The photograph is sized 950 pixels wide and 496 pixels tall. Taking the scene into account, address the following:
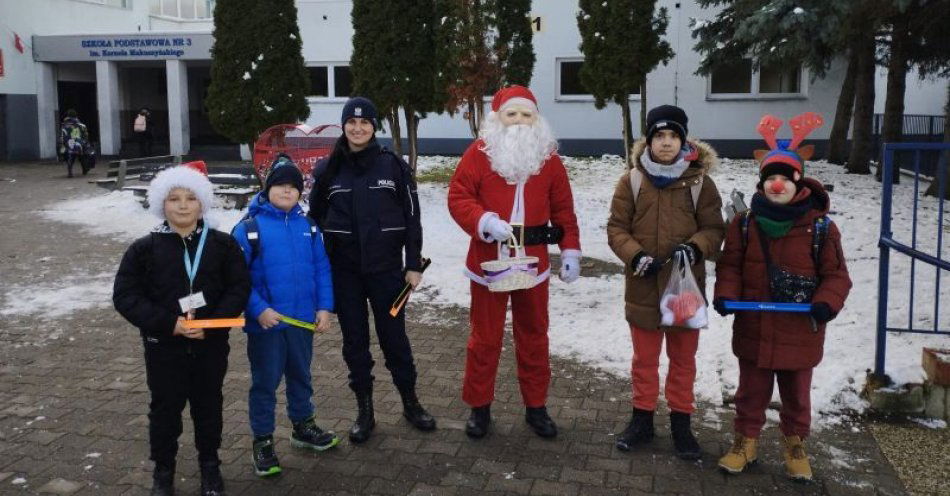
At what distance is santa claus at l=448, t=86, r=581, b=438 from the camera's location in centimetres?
431

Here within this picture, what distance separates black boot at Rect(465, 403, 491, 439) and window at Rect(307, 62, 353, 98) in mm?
17792

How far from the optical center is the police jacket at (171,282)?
3535mm

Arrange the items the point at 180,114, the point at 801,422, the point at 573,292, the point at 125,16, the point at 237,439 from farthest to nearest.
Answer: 1. the point at 125,16
2. the point at 180,114
3. the point at 573,292
4. the point at 237,439
5. the point at 801,422

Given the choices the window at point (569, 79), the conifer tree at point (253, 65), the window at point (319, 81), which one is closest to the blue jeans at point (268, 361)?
the conifer tree at point (253, 65)

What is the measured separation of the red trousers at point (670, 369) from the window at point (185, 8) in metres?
32.8

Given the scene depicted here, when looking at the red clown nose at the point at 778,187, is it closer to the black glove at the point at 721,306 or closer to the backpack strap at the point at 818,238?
the backpack strap at the point at 818,238

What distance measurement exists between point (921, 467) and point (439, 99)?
986 cm

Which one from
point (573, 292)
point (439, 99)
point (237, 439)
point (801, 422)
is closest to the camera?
point (801, 422)

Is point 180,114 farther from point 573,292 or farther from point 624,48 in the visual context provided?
point 573,292

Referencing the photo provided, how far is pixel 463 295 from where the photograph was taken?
26.2ft

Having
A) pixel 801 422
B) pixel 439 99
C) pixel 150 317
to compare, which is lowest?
pixel 801 422

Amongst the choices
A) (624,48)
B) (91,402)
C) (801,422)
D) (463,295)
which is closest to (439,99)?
(624,48)

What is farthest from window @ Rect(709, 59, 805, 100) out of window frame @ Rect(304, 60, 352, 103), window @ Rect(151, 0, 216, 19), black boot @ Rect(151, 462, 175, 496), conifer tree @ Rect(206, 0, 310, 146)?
window @ Rect(151, 0, 216, 19)

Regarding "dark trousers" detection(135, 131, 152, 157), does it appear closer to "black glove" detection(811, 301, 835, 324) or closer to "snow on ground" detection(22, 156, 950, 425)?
"snow on ground" detection(22, 156, 950, 425)
